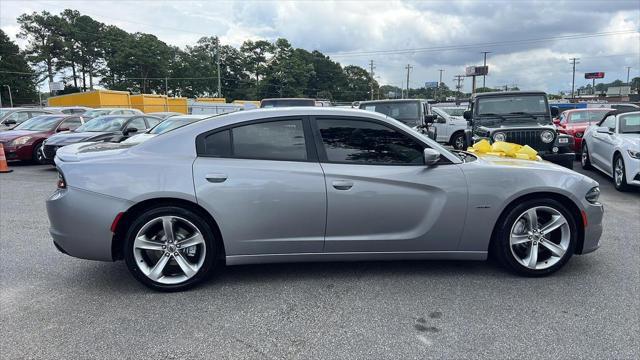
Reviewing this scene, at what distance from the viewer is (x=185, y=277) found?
369 centimetres

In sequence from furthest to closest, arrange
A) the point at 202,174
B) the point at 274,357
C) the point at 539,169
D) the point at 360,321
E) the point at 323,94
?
1. the point at 323,94
2. the point at 539,169
3. the point at 202,174
4. the point at 360,321
5. the point at 274,357

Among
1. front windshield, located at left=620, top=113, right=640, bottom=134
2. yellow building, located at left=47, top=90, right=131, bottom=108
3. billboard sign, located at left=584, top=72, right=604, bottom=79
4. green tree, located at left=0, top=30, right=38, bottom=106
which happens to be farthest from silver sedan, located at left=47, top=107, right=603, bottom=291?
billboard sign, located at left=584, top=72, right=604, bottom=79

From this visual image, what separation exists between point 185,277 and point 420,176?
7.07 feet

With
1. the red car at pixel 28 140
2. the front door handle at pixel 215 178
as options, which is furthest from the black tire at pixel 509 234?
the red car at pixel 28 140

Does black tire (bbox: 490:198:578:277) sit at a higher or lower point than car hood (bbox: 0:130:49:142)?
lower

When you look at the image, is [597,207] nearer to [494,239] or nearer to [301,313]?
[494,239]

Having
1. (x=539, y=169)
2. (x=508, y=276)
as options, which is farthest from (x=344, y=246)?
(x=539, y=169)

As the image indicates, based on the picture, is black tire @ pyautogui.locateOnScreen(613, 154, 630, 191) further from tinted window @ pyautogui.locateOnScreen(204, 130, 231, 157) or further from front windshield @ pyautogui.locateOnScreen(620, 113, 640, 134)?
tinted window @ pyautogui.locateOnScreen(204, 130, 231, 157)

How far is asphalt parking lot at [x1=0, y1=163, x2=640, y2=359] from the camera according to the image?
282 centimetres

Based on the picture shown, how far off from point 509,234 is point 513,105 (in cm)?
670

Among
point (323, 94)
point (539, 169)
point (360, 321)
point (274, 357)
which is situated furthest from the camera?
point (323, 94)

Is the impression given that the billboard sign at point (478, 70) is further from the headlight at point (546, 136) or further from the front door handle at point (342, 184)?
the front door handle at point (342, 184)

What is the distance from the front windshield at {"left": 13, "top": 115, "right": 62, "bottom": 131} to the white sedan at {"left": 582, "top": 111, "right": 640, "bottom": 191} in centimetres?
1410

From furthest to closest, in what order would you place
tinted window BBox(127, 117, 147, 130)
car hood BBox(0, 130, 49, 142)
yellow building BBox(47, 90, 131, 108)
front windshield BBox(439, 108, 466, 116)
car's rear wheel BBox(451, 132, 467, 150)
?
1. yellow building BBox(47, 90, 131, 108)
2. front windshield BBox(439, 108, 466, 116)
3. car's rear wheel BBox(451, 132, 467, 150)
4. tinted window BBox(127, 117, 147, 130)
5. car hood BBox(0, 130, 49, 142)
